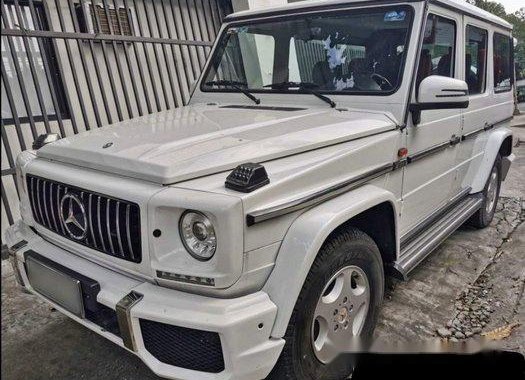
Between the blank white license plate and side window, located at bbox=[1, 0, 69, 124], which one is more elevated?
side window, located at bbox=[1, 0, 69, 124]

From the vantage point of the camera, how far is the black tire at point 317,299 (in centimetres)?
191

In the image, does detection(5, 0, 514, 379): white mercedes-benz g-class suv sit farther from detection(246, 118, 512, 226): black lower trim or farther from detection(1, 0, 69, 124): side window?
detection(1, 0, 69, 124): side window

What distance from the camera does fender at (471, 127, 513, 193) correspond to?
421cm

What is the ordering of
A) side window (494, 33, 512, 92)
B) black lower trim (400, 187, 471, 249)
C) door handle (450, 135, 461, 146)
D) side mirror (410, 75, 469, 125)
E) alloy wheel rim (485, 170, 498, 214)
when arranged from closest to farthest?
1. side mirror (410, 75, 469, 125)
2. black lower trim (400, 187, 471, 249)
3. door handle (450, 135, 461, 146)
4. side window (494, 33, 512, 92)
5. alloy wheel rim (485, 170, 498, 214)

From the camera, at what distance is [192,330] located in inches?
66.4

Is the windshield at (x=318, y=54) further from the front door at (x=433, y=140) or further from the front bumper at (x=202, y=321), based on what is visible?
the front bumper at (x=202, y=321)

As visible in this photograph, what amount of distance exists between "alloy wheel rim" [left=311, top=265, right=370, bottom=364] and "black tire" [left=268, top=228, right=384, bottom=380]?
4 centimetres

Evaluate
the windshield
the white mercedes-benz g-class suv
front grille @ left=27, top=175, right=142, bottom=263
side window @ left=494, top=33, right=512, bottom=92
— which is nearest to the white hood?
the white mercedes-benz g-class suv

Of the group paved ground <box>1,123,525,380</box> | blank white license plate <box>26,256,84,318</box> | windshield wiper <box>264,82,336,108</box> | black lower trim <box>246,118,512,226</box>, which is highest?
windshield wiper <box>264,82,336,108</box>

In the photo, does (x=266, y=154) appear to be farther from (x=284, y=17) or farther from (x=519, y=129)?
(x=519, y=129)

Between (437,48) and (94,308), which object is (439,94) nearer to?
(437,48)

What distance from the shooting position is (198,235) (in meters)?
1.73

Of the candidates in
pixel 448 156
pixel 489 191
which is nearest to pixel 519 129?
pixel 489 191

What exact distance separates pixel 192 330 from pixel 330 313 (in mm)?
768
